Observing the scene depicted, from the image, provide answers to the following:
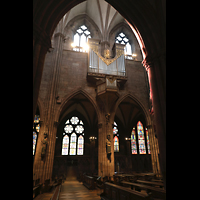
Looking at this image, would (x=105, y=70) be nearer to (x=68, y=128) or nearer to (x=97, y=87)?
(x=97, y=87)

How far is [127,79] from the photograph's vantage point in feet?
45.1

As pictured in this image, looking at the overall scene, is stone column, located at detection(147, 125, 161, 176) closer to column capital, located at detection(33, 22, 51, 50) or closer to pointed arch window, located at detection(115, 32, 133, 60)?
pointed arch window, located at detection(115, 32, 133, 60)

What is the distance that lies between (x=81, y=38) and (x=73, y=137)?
1131cm

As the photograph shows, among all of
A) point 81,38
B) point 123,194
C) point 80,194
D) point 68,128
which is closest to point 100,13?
point 81,38

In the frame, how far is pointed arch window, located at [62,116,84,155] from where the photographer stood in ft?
54.3

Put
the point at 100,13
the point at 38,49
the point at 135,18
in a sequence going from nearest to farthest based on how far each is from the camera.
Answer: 1. the point at 38,49
2. the point at 135,18
3. the point at 100,13

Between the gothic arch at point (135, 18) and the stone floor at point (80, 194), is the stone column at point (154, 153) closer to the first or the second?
the stone floor at point (80, 194)

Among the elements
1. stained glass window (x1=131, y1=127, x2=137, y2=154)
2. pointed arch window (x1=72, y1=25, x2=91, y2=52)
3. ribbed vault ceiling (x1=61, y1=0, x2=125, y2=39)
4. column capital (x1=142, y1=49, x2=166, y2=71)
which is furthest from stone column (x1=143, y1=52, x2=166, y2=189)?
stained glass window (x1=131, y1=127, x2=137, y2=154)

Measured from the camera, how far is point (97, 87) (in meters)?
12.9
